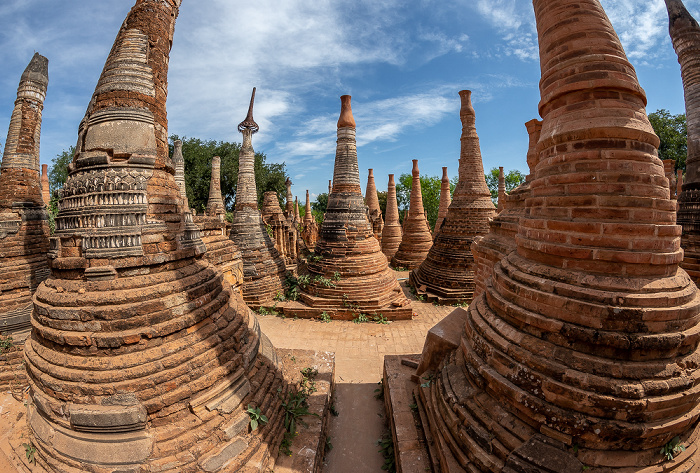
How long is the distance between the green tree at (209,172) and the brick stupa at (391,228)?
51.7 feet

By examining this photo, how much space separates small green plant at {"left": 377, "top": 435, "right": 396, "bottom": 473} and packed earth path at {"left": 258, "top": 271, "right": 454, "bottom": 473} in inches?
3.1

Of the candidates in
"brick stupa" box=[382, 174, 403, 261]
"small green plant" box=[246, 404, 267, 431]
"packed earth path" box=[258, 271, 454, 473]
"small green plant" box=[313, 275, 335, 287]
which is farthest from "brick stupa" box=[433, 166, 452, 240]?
"small green plant" box=[246, 404, 267, 431]

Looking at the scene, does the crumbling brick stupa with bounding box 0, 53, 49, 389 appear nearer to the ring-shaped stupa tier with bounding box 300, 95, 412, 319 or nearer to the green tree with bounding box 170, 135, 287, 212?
the ring-shaped stupa tier with bounding box 300, 95, 412, 319

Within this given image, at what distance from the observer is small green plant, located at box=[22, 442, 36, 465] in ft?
10.7

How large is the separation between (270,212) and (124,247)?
470 inches

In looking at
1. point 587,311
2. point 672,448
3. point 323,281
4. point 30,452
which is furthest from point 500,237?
point 30,452

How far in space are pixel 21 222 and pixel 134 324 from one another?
18.0ft

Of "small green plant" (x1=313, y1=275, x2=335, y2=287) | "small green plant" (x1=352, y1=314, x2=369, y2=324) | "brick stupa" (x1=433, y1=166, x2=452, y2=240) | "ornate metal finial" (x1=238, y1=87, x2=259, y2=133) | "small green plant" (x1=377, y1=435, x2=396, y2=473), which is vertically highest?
"ornate metal finial" (x1=238, y1=87, x2=259, y2=133)

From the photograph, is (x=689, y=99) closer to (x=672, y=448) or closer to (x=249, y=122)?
(x=672, y=448)

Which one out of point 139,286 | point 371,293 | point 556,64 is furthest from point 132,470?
point 371,293

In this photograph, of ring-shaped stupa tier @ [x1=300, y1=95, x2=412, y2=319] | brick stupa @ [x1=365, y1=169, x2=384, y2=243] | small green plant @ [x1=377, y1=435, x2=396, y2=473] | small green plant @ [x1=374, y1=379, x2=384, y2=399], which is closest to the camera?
small green plant @ [x1=377, y1=435, x2=396, y2=473]

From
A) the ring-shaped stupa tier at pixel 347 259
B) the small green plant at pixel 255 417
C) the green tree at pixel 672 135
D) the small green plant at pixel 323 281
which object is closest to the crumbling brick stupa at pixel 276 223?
the small green plant at pixel 323 281

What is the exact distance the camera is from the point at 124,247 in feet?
11.5

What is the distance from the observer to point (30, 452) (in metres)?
3.29
